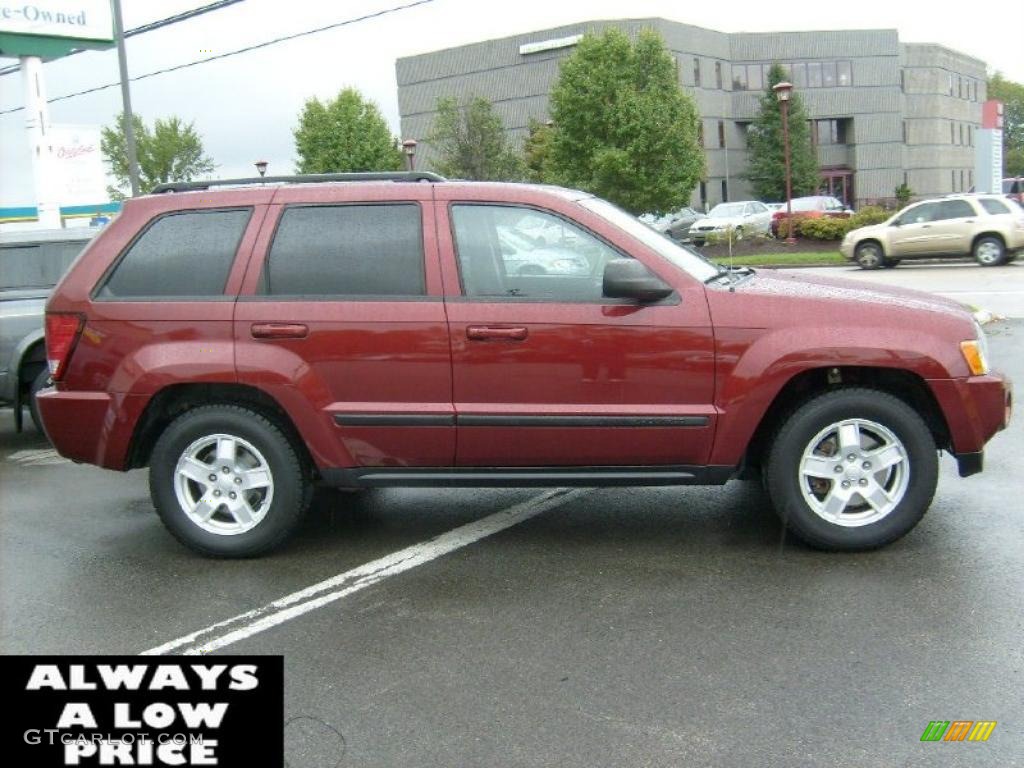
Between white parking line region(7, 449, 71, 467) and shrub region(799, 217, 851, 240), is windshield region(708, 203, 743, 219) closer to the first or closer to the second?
shrub region(799, 217, 851, 240)

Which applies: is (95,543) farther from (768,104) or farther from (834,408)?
(768,104)

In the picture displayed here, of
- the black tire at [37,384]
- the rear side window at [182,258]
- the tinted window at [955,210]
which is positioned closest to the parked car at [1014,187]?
the tinted window at [955,210]

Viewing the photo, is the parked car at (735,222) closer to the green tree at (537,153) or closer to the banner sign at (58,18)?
the green tree at (537,153)

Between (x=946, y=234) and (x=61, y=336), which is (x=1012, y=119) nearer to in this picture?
(x=946, y=234)

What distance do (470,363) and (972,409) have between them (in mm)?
2379

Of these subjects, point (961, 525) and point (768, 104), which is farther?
point (768, 104)

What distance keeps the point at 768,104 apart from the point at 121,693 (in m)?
64.3

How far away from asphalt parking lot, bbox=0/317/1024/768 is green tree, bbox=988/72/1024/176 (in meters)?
121

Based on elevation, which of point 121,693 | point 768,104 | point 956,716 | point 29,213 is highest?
point 768,104

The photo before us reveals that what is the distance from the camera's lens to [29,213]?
36.2 metres

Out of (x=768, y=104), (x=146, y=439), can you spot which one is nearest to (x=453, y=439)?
(x=146, y=439)

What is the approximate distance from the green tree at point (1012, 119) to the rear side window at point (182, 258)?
122313 mm

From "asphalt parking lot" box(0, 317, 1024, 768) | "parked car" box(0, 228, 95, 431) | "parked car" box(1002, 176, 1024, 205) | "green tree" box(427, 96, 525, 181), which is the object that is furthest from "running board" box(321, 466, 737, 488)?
Answer: "parked car" box(1002, 176, 1024, 205)

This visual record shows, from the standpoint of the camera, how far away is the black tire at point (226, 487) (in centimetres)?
509
